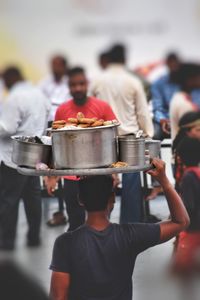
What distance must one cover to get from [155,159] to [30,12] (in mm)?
674

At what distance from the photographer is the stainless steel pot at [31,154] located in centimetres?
270

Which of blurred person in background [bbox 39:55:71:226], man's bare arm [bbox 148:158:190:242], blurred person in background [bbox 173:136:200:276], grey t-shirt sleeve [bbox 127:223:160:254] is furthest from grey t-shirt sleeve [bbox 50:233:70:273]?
blurred person in background [bbox 173:136:200:276]

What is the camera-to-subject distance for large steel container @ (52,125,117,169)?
105 inches

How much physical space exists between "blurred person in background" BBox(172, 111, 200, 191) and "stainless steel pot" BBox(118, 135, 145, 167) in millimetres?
715

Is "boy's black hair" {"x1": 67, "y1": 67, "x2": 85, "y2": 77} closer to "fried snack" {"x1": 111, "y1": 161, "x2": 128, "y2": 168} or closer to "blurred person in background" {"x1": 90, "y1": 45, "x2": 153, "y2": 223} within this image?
"blurred person in background" {"x1": 90, "y1": 45, "x2": 153, "y2": 223}

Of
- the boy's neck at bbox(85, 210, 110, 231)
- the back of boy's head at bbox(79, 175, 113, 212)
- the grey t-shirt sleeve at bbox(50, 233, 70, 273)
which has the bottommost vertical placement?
the grey t-shirt sleeve at bbox(50, 233, 70, 273)

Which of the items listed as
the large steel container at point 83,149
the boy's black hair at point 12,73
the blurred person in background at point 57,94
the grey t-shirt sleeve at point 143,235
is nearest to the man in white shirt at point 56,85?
the blurred person in background at point 57,94

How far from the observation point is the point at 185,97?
3367mm

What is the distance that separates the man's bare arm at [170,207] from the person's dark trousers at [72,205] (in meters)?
0.55

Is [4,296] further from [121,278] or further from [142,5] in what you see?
[142,5]

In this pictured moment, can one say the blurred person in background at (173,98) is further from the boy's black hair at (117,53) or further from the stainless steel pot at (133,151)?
the stainless steel pot at (133,151)

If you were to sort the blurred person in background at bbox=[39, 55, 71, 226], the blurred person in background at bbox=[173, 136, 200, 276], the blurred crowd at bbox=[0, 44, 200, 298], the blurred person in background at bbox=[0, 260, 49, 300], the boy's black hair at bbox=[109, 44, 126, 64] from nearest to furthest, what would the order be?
1. the blurred person in background at bbox=[0, 260, 49, 300]
2. the boy's black hair at bbox=[109, 44, 126, 64]
3. the blurred person in background at bbox=[39, 55, 71, 226]
4. the blurred crowd at bbox=[0, 44, 200, 298]
5. the blurred person in background at bbox=[173, 136, 200, 276]

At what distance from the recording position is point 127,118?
11.2 feet

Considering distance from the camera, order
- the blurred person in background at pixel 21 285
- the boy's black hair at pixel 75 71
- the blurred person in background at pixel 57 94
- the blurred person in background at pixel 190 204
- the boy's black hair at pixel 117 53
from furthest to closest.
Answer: the blurred person in background at pixel 190 204 < the blurred person in background at pixel 57 94 < the boy's black hair at pixel 75 71 < the boy's black hair at pixel 117 53 < the blurred person in background at pixel 21 285
